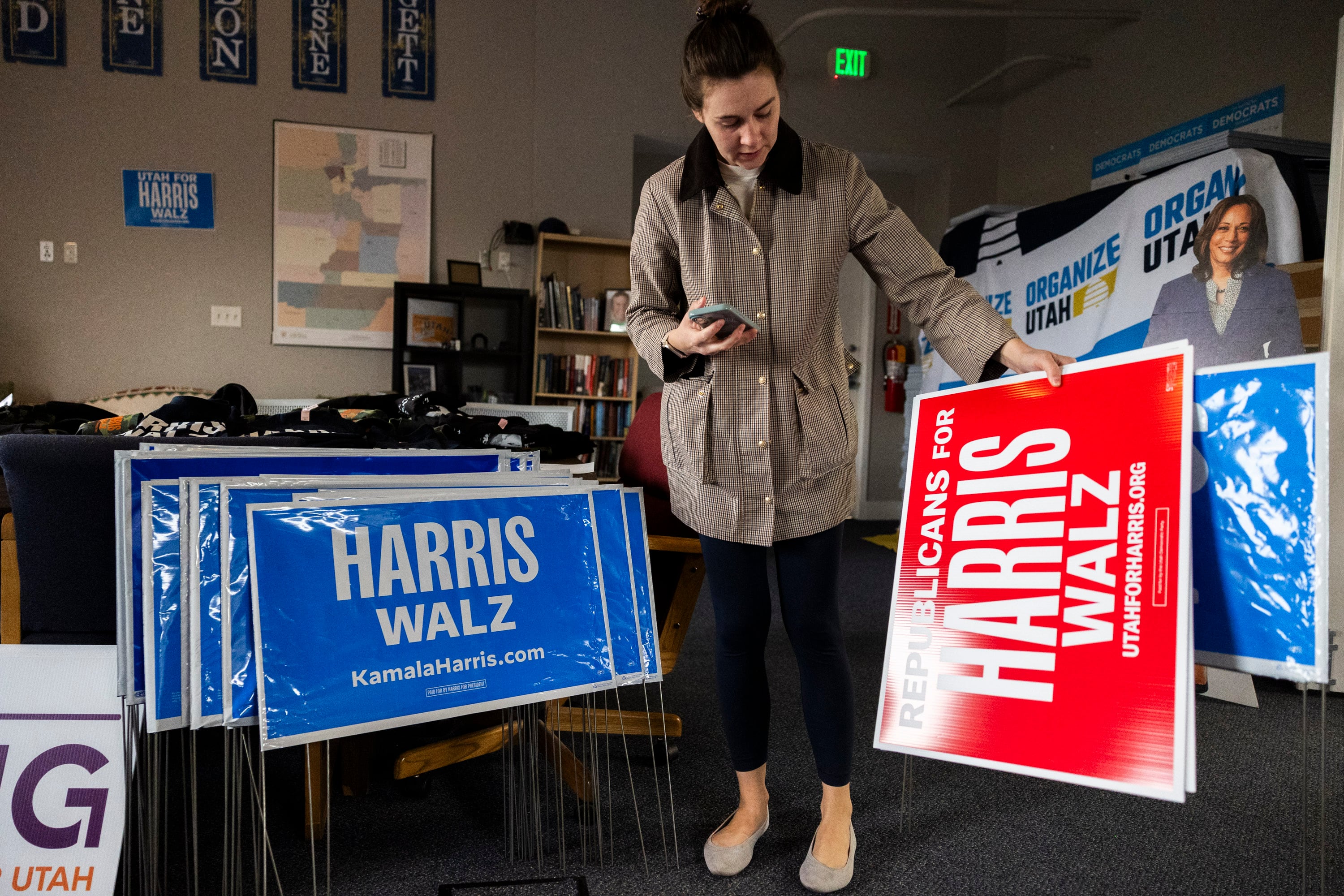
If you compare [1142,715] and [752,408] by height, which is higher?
[752,408]

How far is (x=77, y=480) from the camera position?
145cm

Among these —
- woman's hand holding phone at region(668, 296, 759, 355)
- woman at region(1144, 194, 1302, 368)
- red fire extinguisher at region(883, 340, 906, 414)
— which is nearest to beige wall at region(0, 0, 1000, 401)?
red fire extinguisher at region(883, 340, 906, 414)

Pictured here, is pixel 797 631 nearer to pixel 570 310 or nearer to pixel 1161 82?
pixel 570 310

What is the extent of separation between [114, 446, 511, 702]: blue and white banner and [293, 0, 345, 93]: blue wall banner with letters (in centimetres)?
399

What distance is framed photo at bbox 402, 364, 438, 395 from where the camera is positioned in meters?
4.70

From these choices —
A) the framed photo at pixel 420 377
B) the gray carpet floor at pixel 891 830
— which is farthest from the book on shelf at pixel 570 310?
the gray carpet floor at pixel 891 830

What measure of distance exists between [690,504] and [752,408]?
209 millimetres

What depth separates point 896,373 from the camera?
6.03 metres

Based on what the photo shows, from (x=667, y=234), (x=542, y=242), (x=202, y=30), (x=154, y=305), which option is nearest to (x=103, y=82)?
(x=202, y=30)

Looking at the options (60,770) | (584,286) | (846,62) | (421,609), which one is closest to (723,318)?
(421,609)

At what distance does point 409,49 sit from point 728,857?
15.6ft

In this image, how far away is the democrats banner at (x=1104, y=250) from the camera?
9.15 ft

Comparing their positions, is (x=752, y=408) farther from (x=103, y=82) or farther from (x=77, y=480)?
(x=103, y=82)

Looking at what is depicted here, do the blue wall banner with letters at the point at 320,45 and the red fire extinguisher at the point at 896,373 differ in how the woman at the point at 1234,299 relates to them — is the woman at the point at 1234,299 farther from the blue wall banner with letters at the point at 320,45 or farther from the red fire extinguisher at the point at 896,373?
the blue wall banner with letters at the point at 320,45
